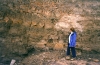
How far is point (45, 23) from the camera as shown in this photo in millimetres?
8375

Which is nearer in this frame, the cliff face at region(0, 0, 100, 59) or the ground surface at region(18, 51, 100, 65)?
the ground surface at region(18, 51, 100, 65)

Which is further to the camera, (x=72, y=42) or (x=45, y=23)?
(x=45, y=23)

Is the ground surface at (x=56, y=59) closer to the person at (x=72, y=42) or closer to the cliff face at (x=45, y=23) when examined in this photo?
the person at (x=72, y=42)

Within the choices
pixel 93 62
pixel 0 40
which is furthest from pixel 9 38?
pixel 93 62

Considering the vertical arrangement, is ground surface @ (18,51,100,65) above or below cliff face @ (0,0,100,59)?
below

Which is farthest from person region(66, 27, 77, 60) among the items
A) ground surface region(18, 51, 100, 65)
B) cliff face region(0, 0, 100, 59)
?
cliff face region(0, 0, 100, 59)

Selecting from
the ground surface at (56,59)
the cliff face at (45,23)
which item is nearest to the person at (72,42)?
the ground surface at (56,59)

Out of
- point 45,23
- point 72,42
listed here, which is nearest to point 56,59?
point 72,42

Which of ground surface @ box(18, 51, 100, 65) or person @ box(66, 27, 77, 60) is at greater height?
person @ box(66, 27, 77, 60)

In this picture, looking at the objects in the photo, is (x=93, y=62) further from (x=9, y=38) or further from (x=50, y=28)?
(x=9, y=38)

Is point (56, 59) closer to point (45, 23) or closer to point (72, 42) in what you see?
point (72, 42)

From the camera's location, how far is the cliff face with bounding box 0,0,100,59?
812 cm

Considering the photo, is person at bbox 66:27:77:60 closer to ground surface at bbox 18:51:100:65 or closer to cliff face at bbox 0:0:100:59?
ground surface at bbox 18:51:100:65

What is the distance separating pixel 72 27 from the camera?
814cm
